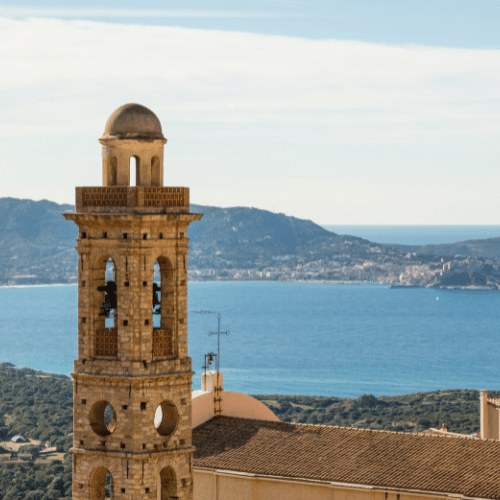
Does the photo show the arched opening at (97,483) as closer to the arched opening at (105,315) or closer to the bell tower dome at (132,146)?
the arched opening at (105,315)

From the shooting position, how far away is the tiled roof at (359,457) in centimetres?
1930

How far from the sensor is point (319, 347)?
513 ft

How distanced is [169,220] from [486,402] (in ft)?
47.3

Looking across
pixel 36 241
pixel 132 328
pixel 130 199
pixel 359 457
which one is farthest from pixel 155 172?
pixel 36 241

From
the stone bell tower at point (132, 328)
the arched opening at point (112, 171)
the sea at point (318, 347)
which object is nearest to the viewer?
the stone bell tower at point (132, 328)

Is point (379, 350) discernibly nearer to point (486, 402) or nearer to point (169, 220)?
point (486, 402)

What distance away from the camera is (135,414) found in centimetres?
1512

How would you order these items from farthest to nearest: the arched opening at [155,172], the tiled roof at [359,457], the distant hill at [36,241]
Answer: the distant hill at [36,241] → the tiled roof at [359,457] → the arched opening at [155,172]

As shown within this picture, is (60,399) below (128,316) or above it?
below

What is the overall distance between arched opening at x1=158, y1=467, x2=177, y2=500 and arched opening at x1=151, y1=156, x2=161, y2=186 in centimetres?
441

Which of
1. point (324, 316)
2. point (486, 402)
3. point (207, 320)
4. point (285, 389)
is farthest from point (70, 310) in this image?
point (486, 402)

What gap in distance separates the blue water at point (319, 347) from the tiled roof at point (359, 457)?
74.2m

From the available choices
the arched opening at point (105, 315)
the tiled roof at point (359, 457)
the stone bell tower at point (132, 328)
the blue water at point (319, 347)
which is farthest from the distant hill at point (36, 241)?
the stone bell tower at point (132, 328)

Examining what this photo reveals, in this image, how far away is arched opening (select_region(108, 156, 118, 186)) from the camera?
15648 millimetres
